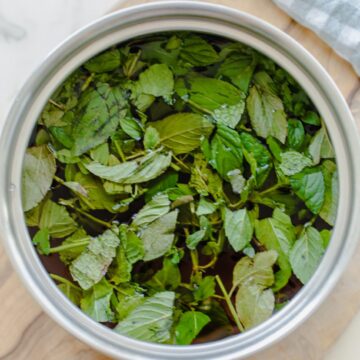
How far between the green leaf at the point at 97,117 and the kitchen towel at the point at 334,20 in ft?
0.73

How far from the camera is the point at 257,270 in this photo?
2.45ft

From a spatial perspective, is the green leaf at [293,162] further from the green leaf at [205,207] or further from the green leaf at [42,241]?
the green leaf at [42,241]

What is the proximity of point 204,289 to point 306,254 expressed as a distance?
0.41 ft

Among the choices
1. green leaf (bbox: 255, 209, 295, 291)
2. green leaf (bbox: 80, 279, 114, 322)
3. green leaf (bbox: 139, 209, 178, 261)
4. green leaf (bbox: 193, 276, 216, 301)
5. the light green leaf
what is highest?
the light green leaf

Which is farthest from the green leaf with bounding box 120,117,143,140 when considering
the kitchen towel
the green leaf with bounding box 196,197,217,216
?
the kitchen towel

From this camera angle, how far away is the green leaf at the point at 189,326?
2.41 ft

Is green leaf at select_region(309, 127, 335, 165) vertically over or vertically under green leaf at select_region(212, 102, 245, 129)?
over

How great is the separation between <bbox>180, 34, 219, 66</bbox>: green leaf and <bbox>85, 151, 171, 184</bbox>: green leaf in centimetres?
11

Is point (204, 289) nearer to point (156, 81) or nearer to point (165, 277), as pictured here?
point (165, 277)

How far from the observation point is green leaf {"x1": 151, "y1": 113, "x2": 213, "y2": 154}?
29.9 inches

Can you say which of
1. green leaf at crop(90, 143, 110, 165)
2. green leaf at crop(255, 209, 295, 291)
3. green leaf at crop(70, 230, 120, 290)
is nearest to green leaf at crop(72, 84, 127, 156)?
green leaf at crop(90, 143, 110, 165)

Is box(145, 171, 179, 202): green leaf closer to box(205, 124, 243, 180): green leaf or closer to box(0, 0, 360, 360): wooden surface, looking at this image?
box(205, 124, 243, 180): green leaf

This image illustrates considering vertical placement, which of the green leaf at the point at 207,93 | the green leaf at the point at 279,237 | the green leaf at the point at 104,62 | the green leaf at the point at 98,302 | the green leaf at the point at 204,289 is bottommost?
the green leaf at the point at 98,302

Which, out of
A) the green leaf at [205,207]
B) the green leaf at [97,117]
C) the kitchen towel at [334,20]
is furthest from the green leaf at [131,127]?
the kitchen towel at [334,20]
